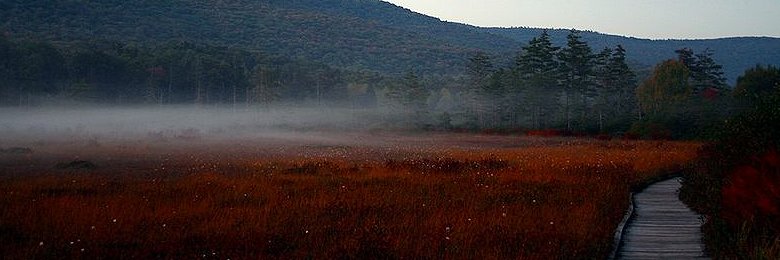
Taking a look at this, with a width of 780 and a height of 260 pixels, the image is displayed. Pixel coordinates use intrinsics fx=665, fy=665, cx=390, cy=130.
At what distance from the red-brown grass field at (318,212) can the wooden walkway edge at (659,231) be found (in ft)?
1.29

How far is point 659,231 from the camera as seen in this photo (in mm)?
13125

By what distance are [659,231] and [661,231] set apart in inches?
1.6

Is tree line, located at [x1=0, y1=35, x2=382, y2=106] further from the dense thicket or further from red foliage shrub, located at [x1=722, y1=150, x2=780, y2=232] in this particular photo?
red foliage shrub, located at [x1=722, y1=150, x2=780, y2=232]

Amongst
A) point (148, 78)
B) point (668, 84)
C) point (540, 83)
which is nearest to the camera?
point (540, 83)

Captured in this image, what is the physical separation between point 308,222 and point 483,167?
12957 mm

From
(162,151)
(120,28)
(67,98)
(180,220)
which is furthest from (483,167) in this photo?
(120,28)

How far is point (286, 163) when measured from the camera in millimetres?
27641

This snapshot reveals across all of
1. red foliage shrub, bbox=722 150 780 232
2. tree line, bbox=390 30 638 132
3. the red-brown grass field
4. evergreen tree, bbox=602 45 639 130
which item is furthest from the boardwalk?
evergreen tree, bbox=602 45 639 130

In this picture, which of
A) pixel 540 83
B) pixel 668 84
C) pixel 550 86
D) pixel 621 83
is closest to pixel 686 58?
pixel 668 84

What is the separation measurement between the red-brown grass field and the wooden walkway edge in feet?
1.29

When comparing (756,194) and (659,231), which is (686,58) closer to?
(659,231)

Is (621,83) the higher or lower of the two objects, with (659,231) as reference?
higher

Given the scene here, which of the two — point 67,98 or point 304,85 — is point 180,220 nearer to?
point 67,98

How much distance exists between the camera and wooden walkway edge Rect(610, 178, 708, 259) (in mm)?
11105
